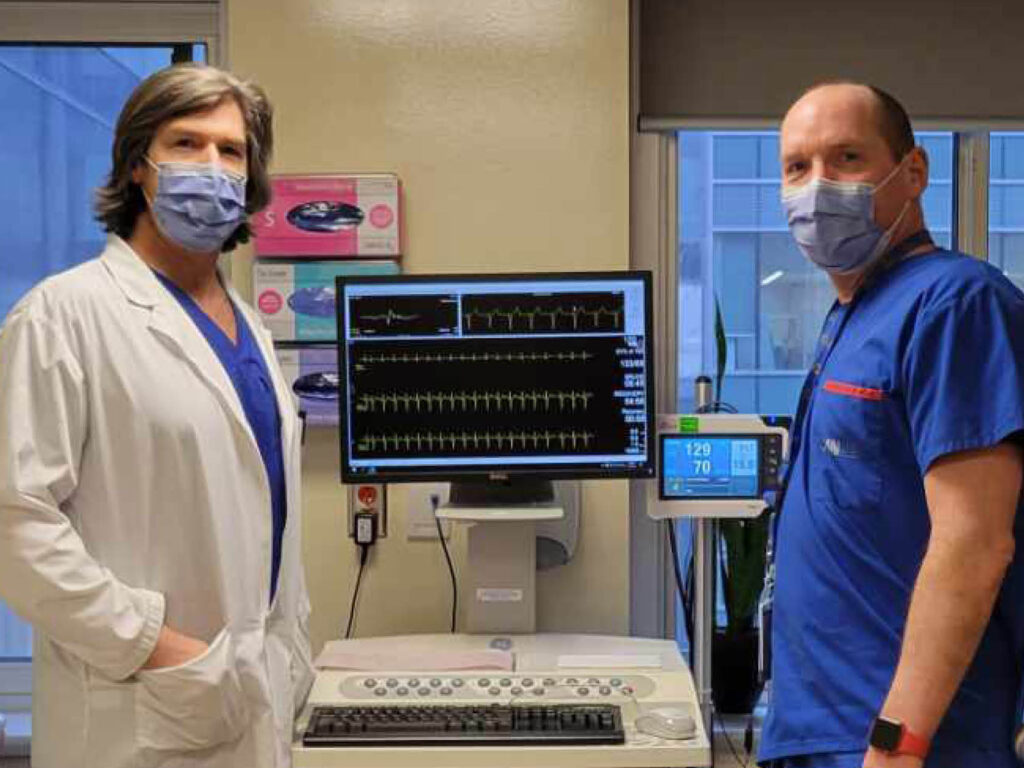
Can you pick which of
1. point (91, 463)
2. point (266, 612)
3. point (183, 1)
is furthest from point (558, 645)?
point (183, 1)

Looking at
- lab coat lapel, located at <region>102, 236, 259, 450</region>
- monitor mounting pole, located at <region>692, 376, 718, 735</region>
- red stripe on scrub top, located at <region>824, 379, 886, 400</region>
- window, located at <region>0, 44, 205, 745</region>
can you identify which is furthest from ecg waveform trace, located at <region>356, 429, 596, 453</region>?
window, located at <region>0, 44, 205, 745</region>

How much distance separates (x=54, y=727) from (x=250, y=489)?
414mm

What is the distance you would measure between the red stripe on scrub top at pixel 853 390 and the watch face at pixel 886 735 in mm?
369

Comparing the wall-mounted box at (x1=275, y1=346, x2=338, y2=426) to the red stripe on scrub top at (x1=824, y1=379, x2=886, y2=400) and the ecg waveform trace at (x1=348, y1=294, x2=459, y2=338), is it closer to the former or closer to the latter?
the ecg waveform trace at (x1=348, y1=294, x2=459, y2=338)

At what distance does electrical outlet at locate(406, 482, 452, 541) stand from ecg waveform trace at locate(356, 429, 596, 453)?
352 mm

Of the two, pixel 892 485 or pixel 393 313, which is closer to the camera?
pixel 892 485

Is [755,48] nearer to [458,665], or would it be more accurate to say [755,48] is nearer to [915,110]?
[915,110]

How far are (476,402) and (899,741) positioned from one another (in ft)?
3.58

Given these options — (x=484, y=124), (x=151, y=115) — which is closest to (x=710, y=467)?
(x=484, y=124)

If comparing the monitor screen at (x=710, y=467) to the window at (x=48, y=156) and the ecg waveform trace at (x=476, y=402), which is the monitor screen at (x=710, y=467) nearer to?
the ecg waveform trace at (x=476, y=402)

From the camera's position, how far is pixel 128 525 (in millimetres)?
1448

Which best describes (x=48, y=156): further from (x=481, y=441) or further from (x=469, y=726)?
(x=469, y=726)

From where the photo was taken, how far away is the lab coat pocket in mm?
1404

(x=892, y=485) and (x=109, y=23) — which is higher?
(x=109, y=23)
